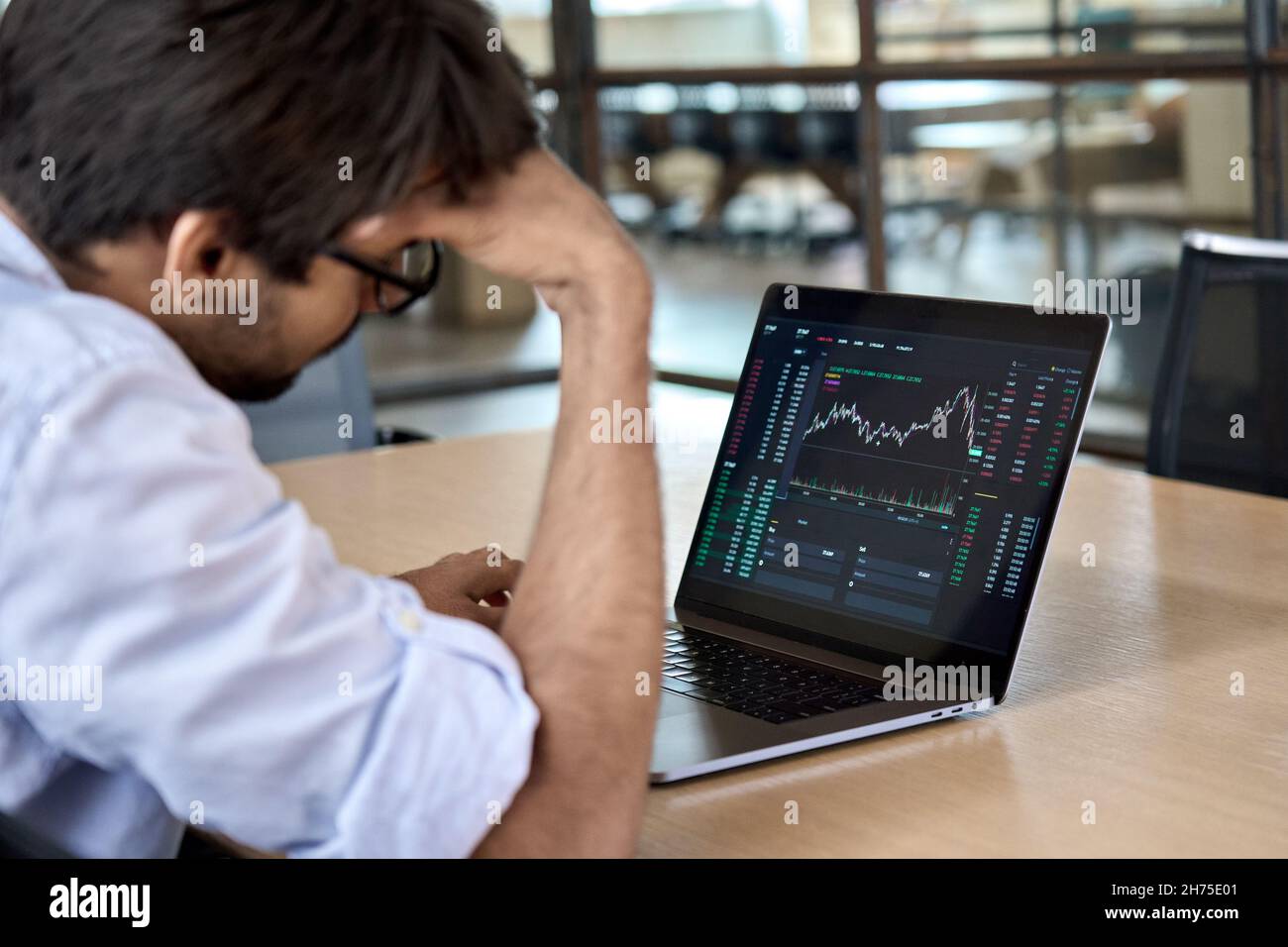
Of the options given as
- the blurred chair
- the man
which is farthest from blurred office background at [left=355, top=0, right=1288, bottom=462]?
the man

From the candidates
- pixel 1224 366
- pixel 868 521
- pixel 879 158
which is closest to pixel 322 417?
pixel 1224 366

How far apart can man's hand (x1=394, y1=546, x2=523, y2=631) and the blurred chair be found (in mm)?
1361

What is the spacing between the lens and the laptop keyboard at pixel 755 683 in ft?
3.86

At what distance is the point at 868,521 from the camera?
1.29 metres

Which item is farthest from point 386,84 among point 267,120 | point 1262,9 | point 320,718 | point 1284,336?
point 1262,9

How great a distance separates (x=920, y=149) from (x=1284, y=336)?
8.70 feet

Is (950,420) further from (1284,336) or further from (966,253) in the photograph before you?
(966,253)

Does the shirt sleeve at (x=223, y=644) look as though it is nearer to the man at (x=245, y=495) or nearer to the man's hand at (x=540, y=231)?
the man at (x=245, y=495)

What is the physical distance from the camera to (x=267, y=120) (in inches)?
32.5

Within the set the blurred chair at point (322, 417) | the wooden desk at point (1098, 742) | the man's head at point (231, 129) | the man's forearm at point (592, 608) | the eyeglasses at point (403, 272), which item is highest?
the man's head at point (231, 129)

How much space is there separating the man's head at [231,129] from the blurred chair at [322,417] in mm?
1790

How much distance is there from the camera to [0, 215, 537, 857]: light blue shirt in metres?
0.78

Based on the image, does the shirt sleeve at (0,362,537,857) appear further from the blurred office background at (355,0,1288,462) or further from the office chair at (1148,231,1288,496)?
the blurred office background at (355,0,1288,462)

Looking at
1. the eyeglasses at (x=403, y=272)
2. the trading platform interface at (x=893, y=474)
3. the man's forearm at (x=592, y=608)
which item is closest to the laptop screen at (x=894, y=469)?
the trading platform interface at (x=893, y=474)
